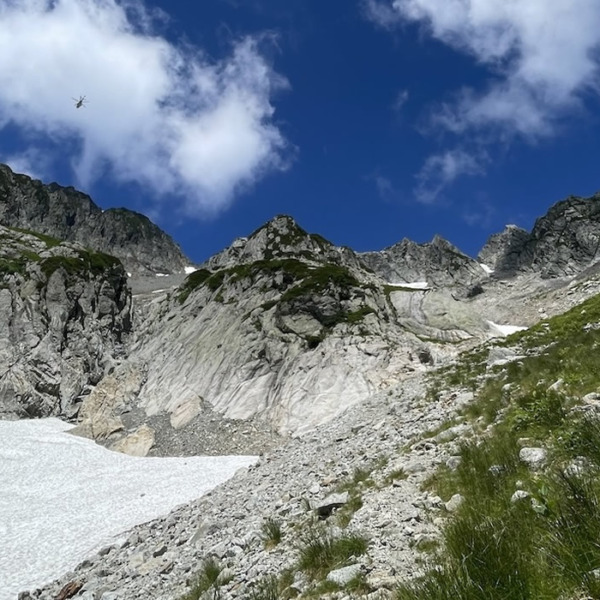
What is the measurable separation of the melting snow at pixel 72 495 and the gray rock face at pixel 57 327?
910 inches

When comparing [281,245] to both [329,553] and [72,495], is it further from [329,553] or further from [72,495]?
[329,553]

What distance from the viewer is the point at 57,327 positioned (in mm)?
98250

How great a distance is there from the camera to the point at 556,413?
10469 millimetres

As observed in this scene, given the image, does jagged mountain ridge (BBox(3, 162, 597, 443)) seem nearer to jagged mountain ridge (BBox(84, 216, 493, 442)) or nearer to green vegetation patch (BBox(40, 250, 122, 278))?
jagged mountain ridge (BBox(84, 216, 493, 442))

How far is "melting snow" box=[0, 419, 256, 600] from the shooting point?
88.4 ft

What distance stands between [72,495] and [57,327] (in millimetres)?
66124

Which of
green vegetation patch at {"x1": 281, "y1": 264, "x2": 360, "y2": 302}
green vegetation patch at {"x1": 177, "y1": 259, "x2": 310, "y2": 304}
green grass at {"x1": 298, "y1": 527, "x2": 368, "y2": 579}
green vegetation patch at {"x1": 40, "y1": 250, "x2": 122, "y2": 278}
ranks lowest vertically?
green grass at {"x1": 298, "y1": 527, "x2": 368, "y2": 579}

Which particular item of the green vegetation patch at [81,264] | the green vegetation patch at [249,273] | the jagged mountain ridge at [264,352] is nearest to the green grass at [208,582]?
the jagged mountain ridge at [264,352]

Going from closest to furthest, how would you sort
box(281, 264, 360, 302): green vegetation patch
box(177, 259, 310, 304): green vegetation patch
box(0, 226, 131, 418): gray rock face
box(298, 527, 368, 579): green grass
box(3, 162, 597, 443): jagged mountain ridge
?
box(298, 527, 368, 579): green grass, box(3, 162, 597, 443): jagged mountain ridge, box(281, 264, 360, 302): green vegetation patch, box(0, 226, 131, 418): gray rock face, box(177, 259, 310, 304): green vegetation patch

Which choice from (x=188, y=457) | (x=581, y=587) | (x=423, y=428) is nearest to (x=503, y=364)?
(x=423, y=428)

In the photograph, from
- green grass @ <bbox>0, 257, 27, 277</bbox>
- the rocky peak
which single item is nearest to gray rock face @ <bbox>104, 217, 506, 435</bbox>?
green grass @ <bbox>0, 257, 27, 277</bbox>

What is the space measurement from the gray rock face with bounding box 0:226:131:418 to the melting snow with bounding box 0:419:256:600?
23105mm

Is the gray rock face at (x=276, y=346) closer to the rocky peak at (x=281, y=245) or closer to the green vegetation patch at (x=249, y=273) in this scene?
the green vegetation patch at (x=249, y=273)

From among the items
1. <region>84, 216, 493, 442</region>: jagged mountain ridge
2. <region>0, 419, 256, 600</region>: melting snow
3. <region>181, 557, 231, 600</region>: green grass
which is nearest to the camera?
<region>181, 557, 231, 600</region>: green grass
